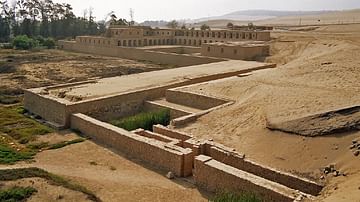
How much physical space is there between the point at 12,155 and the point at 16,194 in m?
3.81

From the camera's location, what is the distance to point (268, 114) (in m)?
11.3

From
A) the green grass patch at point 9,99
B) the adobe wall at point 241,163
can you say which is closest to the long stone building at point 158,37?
the green grass patch at point 9,99

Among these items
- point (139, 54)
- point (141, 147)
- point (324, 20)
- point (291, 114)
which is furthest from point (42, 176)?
point (324, 20)

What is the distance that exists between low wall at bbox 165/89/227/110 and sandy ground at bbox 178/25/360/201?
529 mm

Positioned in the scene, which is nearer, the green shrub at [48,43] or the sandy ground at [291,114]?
the sandy ground at [291,114]

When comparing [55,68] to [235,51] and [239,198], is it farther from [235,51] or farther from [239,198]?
[239,198]

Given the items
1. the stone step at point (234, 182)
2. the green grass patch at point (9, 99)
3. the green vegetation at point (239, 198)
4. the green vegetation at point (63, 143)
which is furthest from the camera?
the green grass patch at point (9, 99)

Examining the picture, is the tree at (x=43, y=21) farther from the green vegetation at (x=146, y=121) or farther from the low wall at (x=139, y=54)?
the green vegetation at (x=146, y=121)

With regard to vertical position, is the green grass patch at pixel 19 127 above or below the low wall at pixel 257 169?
below

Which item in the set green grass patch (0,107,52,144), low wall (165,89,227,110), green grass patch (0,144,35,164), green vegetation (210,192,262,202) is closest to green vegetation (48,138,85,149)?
green grass patch (0,144,35,164)

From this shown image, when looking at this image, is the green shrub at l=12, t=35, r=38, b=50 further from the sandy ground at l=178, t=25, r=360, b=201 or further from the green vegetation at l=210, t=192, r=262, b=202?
the green vegetation at l=210, t=192, r=262, b=202

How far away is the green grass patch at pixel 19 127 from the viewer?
13.5m

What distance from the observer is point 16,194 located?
26.3ft

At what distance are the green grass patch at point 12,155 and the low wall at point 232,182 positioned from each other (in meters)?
5.30
